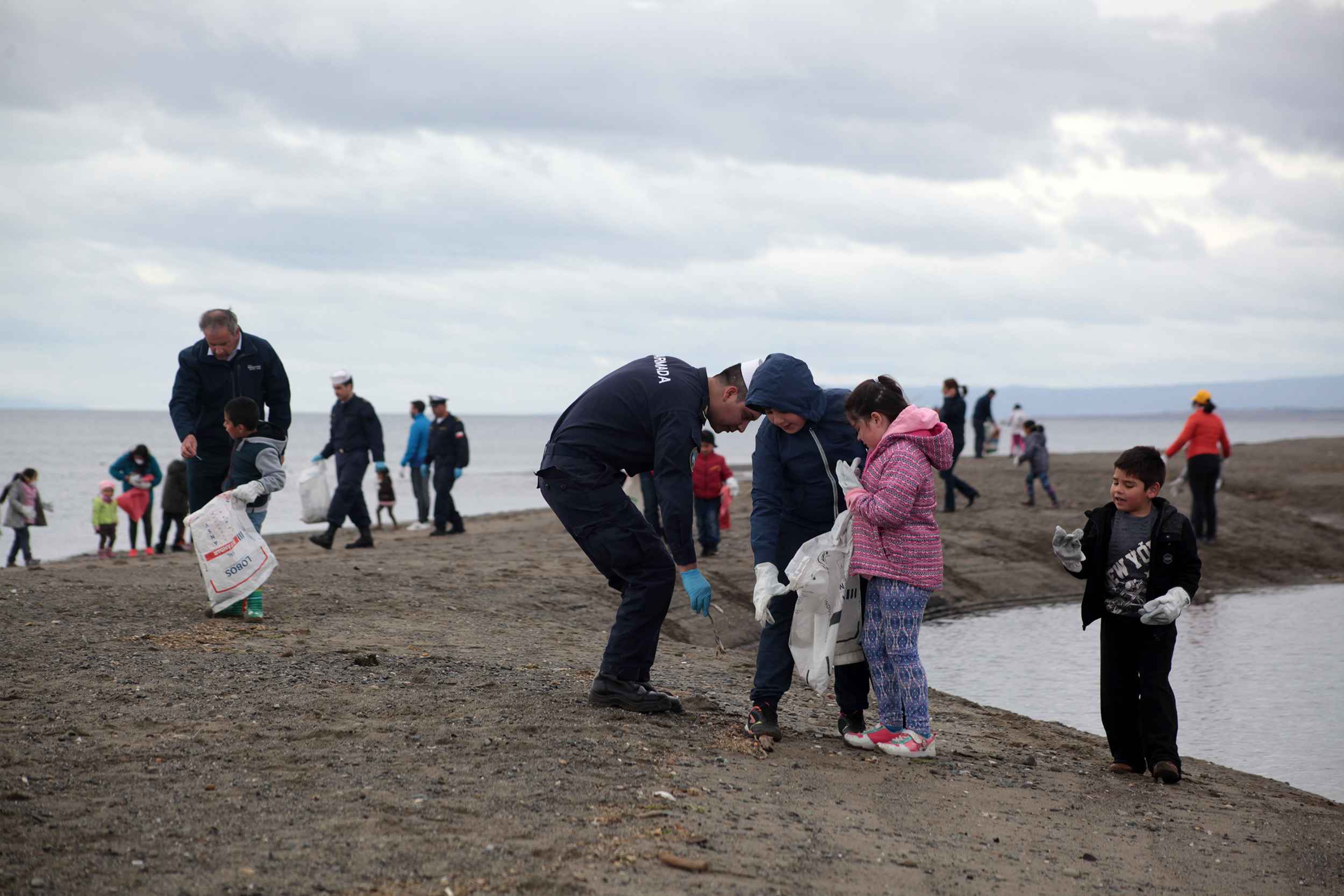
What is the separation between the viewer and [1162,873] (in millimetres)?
4215

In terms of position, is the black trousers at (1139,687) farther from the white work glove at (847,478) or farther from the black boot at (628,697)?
the black boot at (628,697)

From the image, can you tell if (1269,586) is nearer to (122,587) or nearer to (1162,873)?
(1162,873)

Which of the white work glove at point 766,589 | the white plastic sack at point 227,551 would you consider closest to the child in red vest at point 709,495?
the white plastic sack at point 227,551

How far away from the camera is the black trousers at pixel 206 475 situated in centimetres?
790

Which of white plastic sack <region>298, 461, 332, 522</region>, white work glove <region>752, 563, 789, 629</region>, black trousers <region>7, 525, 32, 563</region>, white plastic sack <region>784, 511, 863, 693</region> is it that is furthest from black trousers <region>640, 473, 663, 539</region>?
black trousers <region>7, 525, 32, 563</region>

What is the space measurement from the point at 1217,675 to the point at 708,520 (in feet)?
17.6

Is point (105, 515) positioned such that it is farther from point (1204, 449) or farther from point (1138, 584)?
point (1138, 584)

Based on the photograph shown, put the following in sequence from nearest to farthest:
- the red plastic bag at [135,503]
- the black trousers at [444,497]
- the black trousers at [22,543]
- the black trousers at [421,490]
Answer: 1. the black trousers at [22,543]
2. the black trousers at [444,497]
3. the red plastic bag at [135,503]
4. the black trousers at [421,490]

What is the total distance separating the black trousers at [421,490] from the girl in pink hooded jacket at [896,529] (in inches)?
511

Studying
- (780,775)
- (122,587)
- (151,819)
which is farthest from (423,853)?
(122,587)

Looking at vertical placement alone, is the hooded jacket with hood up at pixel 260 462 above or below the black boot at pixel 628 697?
above

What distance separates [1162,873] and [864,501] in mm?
1772

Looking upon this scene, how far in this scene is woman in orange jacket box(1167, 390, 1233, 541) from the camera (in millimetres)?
14898

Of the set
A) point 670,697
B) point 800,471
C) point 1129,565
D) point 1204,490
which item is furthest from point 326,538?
point 1204,490
